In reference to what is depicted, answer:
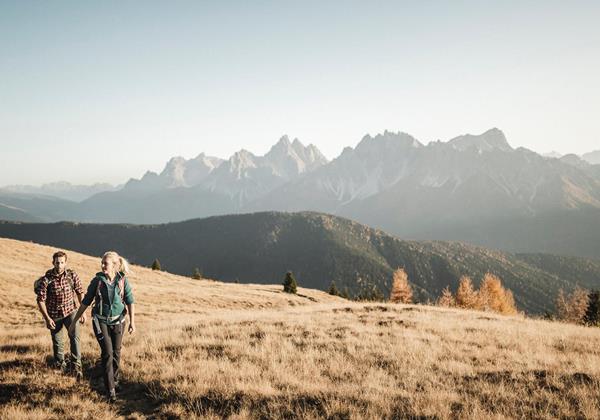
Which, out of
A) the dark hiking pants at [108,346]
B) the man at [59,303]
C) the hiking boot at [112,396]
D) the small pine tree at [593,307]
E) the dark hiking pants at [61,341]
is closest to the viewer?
the hiking boot at [112,396]

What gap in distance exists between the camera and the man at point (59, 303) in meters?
9.77

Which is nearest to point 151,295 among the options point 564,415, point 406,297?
point 564,415

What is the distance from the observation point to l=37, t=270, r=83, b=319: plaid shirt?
9814mm

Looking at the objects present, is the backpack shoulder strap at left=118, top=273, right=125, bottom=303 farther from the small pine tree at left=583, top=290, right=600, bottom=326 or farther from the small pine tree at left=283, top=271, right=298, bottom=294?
the small pine tree at left=583, top=290, right=600, bottom=326

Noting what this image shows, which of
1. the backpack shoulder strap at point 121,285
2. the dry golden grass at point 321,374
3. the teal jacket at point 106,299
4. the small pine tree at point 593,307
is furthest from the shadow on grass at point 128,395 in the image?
the small pine tree at point 593,307

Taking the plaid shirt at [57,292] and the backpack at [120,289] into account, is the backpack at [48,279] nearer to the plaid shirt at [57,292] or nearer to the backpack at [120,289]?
the plaid shirt at [57,292]

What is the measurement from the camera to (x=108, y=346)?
854cm

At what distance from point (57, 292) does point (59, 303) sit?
1.02 ft

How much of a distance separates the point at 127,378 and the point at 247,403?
145 inches

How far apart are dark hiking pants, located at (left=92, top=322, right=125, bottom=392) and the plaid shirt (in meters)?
2.11

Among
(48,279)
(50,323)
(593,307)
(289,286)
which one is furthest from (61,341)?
(593,307)

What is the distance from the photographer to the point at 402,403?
25.1 ft

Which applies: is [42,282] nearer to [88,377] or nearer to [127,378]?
[88,377]

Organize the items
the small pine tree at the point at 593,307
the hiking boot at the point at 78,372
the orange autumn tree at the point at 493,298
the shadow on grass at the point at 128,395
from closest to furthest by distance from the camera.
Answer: the shadow on grass at the point at 128,395 < the hiking boot at the point at 78,372 < the small pine tree at the point at 593,307 < the orange autumn tree at the point at 493,298
